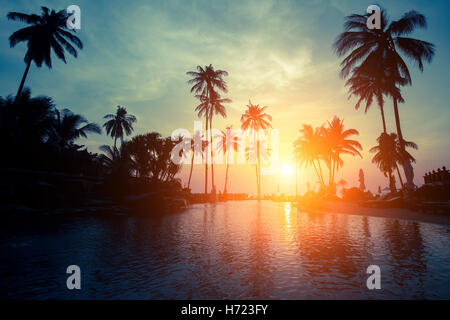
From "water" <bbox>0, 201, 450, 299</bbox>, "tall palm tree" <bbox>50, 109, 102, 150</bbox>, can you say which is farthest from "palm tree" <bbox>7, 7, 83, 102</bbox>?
"water" <bbox>0, 201, 450, 299</bbox>

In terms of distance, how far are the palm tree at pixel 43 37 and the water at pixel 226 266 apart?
21659 mm

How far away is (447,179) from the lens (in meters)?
19.1

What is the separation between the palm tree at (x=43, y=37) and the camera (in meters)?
22.0

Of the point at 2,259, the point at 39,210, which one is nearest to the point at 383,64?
the point at 2,259

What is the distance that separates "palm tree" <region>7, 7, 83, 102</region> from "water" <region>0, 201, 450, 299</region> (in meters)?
21.7

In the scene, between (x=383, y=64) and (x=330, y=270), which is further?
(x=383, y=64)

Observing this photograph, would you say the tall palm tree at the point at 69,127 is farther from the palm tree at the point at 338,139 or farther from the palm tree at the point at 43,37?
the palm tree at the point at 338,139

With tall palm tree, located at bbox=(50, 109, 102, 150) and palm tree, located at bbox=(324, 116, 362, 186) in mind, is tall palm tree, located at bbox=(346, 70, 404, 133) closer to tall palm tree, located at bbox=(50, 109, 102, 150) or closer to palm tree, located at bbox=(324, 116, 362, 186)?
palm tree, located at bbox=(324, 116, 362, 186)

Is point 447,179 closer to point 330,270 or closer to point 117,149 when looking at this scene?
point 330,270

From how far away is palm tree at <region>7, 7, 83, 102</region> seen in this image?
2202 cm

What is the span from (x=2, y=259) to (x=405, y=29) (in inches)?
1056

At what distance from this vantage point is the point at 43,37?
22547 mm
